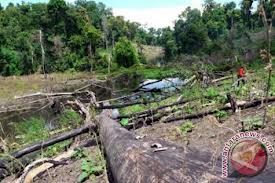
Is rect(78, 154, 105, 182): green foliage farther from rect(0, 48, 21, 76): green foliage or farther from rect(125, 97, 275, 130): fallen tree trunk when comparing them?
rect(0, 48, 21, 76): green foliage

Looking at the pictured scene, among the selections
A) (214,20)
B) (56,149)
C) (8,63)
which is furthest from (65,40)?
(56,149)

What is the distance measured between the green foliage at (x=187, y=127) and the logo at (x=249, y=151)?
595 cm

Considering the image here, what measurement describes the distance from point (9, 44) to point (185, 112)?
62130 mm

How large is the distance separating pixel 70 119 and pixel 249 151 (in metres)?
9.36

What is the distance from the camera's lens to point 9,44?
67562 millimetres

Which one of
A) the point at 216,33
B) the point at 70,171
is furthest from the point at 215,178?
the point at 216,33

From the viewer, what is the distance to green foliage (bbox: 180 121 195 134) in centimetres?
788

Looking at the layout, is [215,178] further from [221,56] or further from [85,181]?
[221,56]

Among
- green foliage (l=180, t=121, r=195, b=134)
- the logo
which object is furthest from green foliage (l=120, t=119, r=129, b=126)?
the logo

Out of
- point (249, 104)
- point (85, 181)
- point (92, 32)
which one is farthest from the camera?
point (92, 32)

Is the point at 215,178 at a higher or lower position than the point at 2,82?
higher

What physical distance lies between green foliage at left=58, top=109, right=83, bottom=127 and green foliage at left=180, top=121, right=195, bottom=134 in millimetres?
3202

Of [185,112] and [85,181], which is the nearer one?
[85,181]

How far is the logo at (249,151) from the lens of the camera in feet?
5.68
